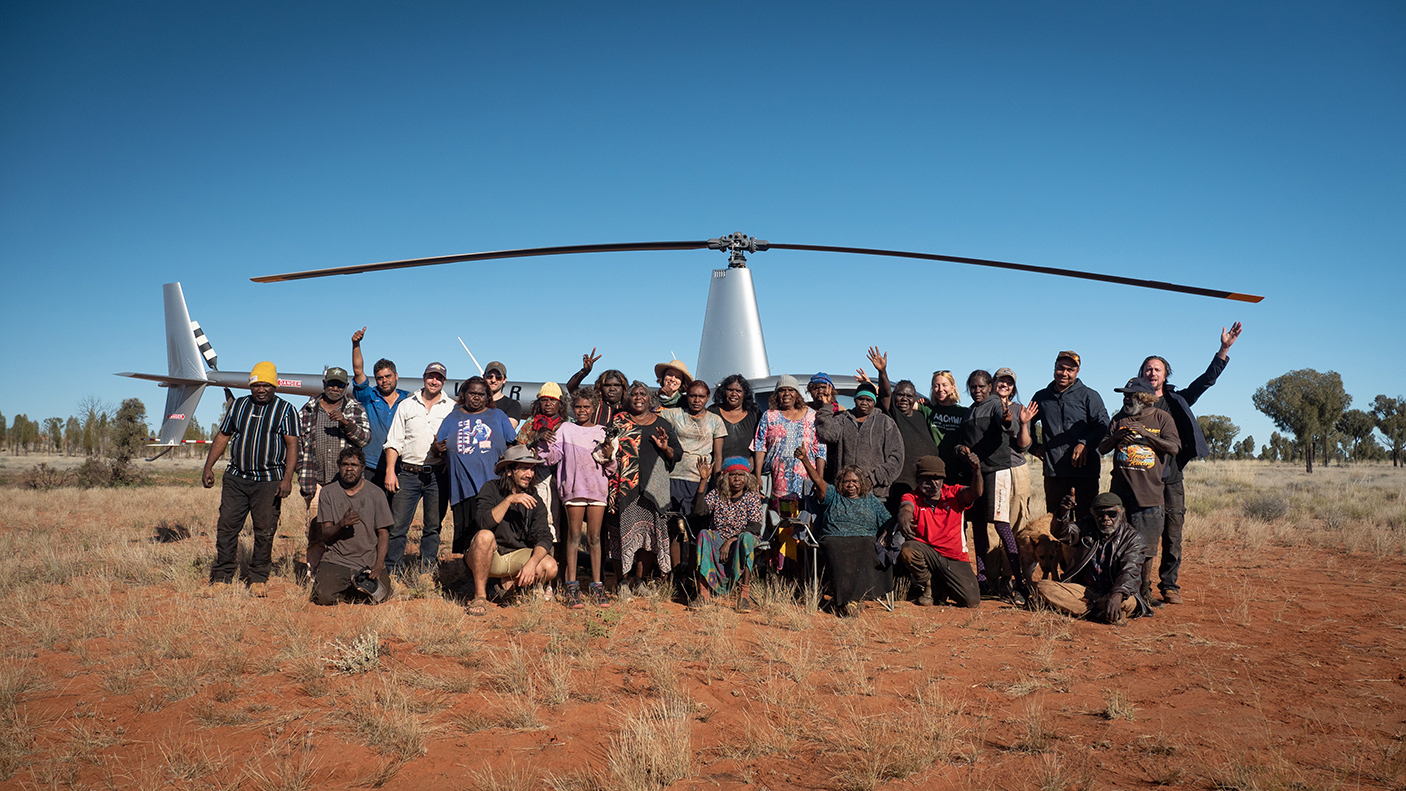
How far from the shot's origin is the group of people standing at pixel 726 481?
6.62 m

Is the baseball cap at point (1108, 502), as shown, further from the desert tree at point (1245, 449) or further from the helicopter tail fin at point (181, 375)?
the desert tree at point (1245, 449)

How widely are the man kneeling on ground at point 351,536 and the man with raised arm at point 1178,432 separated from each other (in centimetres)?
675

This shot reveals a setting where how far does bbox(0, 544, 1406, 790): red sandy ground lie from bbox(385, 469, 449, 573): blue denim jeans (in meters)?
1.16

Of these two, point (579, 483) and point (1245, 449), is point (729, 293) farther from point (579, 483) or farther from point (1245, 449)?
point (1245, 449)

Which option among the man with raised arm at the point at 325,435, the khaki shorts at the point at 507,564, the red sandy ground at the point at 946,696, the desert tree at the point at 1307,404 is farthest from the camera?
the desert tree at the point at 1307,404

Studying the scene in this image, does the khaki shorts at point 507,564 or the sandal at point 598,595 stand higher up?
the khaki shorts at point 507,564

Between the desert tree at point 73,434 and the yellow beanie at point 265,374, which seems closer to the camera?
the yellow beanie at point 265,374

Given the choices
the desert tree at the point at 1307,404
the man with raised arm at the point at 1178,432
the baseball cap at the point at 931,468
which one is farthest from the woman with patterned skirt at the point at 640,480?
the desert tree at the point at 1307,404

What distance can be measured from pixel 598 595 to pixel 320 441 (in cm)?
296

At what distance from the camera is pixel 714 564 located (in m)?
6.84

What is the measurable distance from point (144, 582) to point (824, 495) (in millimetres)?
6759


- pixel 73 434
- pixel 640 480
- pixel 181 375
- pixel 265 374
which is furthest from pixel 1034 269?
pixel 73 434

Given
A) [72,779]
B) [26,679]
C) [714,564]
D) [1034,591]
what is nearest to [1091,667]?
[1034,591]

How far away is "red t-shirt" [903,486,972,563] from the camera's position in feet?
22.6
